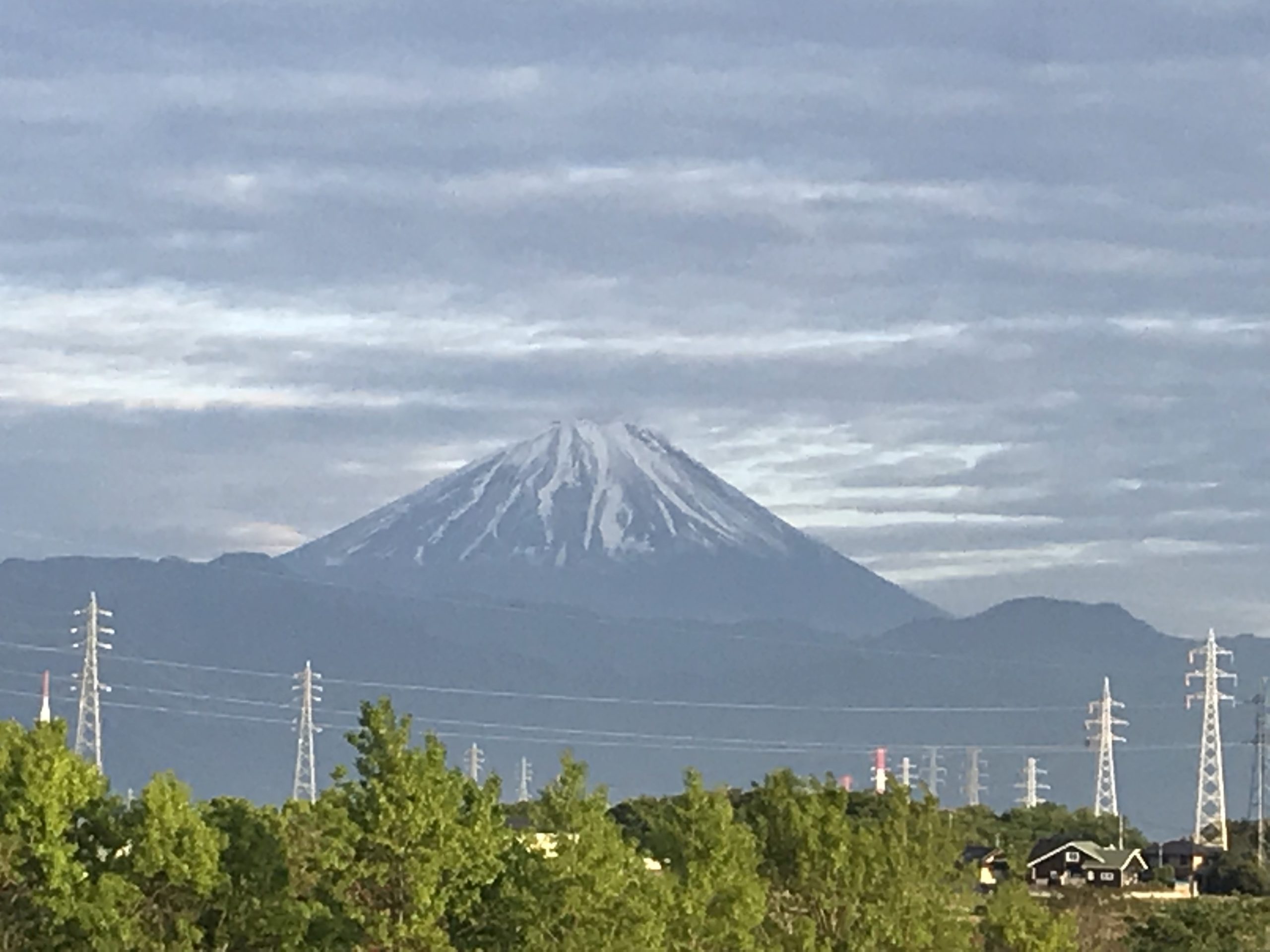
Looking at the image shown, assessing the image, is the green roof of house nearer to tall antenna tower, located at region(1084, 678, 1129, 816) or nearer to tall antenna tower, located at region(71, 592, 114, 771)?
tall antenna tower, located at region(1084, 678, 1129, 816)

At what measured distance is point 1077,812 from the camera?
158 metres

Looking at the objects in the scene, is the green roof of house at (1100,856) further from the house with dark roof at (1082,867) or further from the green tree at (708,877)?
the green tree at (708,877)

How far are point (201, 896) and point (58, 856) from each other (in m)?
2.85

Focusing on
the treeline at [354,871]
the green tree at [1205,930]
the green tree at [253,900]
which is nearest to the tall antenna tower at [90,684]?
the green tree at [1205,930]

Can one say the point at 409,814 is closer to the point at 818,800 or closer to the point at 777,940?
the point at 777,940

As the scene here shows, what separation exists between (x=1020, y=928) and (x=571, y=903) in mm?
26868

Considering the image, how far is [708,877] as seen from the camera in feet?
186

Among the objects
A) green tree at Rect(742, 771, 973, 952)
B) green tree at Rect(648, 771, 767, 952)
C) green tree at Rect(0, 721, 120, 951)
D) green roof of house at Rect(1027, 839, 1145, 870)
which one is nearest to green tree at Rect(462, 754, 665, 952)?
green tree at Rect(648, 771, 767, 952)

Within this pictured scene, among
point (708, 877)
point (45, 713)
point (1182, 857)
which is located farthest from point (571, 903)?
point (1182, 857)

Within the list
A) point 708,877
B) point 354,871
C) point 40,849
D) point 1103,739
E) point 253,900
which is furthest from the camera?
point 1103,739

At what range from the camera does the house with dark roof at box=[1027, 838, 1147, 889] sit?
128 metres

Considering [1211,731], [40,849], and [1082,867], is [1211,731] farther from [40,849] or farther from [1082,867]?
[40,849]

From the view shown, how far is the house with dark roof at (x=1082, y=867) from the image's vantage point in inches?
5059

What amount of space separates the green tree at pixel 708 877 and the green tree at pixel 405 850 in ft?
18.8
